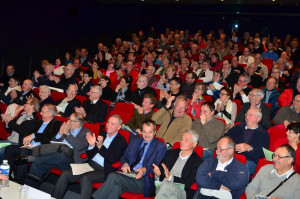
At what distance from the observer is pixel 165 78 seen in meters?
7.44

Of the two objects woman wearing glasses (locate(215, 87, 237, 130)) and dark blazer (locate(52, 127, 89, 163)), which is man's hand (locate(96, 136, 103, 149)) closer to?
dark blazer (locate(52, 127, 89, 163))

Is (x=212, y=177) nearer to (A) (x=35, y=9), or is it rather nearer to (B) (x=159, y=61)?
(B) (x=159, y=61)

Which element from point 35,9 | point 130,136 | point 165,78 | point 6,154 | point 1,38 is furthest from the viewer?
point 35,9

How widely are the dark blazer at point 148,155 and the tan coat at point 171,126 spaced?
55 centimetres

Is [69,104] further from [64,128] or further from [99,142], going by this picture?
[99,142]

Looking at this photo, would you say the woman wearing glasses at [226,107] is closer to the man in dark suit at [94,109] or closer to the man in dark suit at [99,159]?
the man in dark suit at [99,159]

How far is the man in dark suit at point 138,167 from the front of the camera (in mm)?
4125

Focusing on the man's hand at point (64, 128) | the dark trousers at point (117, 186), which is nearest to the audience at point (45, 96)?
the man's hand at point (64, 128)

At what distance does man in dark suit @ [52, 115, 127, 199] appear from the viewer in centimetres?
431

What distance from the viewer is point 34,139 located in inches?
201

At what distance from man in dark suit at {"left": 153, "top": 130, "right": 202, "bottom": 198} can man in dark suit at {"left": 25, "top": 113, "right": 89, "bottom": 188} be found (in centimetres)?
108

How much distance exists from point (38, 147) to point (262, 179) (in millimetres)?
2522

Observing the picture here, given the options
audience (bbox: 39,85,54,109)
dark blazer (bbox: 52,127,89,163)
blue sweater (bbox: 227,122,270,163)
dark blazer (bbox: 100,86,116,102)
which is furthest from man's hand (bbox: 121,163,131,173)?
dark blazer (bbox: 100,86,116,102)

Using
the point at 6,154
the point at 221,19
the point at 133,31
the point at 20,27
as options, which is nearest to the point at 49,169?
the point at 6,154
